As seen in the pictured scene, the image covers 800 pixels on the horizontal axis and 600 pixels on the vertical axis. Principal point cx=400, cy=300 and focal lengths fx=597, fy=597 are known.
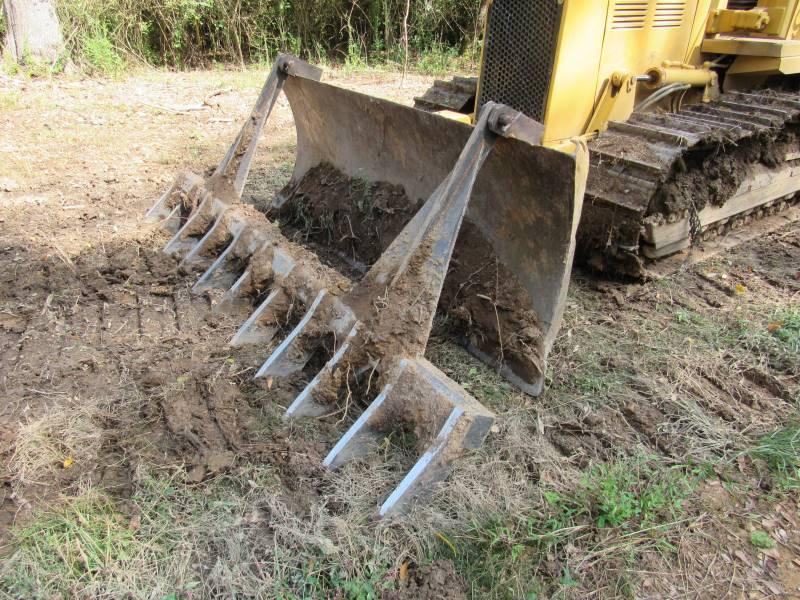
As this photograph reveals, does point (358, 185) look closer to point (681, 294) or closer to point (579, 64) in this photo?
point (579, 64)

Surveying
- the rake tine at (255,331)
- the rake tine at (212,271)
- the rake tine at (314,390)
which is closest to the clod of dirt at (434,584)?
the rake tine at (314,390)

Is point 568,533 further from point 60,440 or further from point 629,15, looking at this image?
point 629,15

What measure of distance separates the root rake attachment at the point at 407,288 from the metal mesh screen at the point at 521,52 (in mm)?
636

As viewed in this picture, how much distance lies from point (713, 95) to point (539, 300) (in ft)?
8.25

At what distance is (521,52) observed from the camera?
3.43 meters

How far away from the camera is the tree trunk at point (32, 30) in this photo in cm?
871

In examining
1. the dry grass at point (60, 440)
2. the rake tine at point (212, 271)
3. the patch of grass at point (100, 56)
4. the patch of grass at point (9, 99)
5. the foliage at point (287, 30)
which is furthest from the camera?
the foliage at point (287, 30)

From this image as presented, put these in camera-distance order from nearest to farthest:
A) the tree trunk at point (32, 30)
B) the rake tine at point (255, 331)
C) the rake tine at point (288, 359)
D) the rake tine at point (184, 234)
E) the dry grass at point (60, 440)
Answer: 1. the dry grass at point (60, 440)
2. the rake tine at point (288, 359)
3. the rake tine at point (255, 331)
4. the rake tine at point (184, 234)
5. the tree trunk at point (32, 30)

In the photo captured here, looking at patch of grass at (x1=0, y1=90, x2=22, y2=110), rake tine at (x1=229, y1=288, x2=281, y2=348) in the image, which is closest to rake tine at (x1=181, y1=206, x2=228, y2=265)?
rake tine at (x1=229, y1=288, x2=281, y2=348)

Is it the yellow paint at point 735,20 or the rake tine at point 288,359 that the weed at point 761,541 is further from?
the yellow paint at point 735,20

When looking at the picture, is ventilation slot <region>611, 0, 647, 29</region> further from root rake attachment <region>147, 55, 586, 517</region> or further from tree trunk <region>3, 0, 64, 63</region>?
tree trunk <region>3, 0, 64, 63</region>

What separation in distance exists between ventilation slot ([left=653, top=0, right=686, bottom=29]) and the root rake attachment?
1629mm

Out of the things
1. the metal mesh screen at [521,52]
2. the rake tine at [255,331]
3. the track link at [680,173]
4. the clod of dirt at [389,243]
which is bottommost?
the rake tine at [255,331]

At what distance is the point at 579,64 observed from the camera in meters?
3.37
